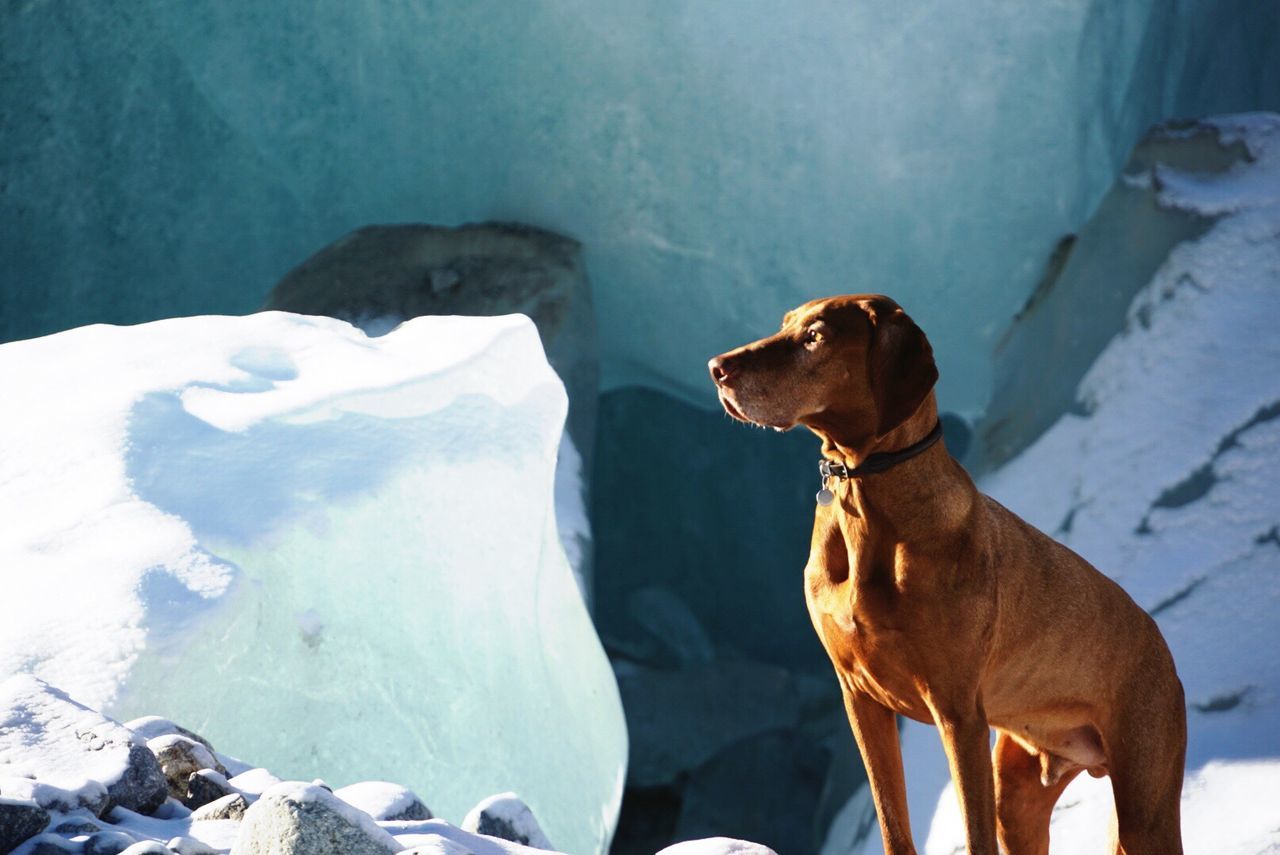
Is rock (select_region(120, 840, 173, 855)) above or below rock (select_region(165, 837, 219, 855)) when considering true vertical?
above

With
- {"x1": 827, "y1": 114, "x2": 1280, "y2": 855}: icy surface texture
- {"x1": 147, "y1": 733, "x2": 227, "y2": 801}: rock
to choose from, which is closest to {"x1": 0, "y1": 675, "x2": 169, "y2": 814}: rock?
{"x1": 147, "y1": 733, "x2": 227, "y2": 801}: rock

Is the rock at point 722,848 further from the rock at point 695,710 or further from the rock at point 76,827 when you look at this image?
the rock at point 695,710

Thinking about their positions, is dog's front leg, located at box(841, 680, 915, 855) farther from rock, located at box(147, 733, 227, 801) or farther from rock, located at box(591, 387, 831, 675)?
rock, located at box(591, 387, 831, 675)

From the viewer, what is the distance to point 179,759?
1.85 meters

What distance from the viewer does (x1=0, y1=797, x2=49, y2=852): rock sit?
1.42 m

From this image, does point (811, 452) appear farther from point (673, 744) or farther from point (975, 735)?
point (975, 735)

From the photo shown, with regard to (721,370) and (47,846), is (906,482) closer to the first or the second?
(721,370)

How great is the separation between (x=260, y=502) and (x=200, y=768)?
2.43ft

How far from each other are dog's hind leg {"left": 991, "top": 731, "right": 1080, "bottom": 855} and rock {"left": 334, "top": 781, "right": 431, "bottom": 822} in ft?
2.57

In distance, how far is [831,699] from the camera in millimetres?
6984

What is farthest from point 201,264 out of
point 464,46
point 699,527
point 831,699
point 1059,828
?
point 1059,828

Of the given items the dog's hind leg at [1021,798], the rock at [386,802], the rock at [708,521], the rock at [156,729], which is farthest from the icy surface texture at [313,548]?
the rock at [708,521]

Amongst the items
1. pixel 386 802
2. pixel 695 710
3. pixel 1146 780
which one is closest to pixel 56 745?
pixel 386 802

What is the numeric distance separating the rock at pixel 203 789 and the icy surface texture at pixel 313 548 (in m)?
0.39
